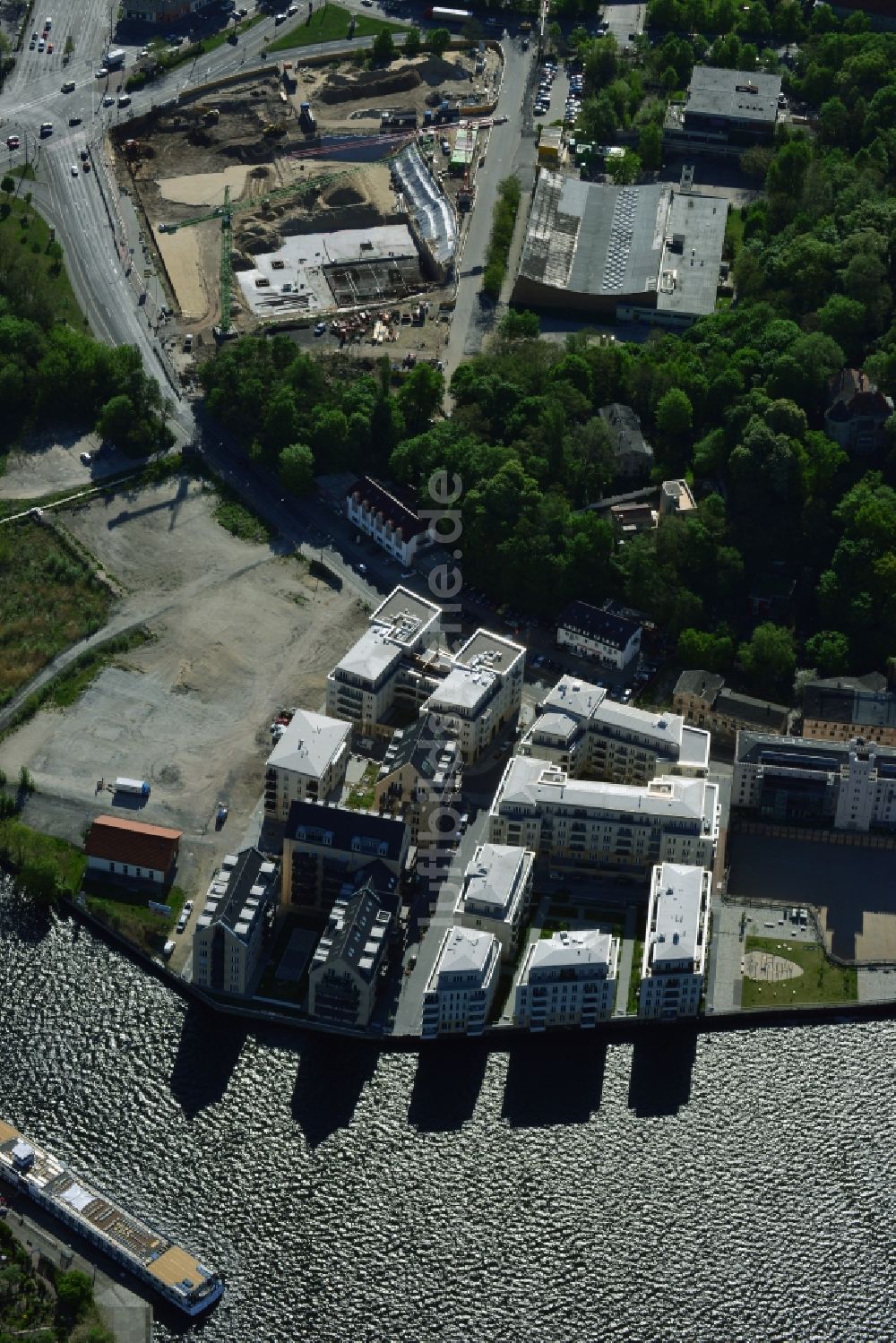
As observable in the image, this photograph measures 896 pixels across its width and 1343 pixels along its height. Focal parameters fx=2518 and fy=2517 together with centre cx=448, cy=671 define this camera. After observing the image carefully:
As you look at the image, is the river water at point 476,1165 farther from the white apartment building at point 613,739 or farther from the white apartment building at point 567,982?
the white apartment building at point 613,739

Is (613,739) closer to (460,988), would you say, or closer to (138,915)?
(460,988)

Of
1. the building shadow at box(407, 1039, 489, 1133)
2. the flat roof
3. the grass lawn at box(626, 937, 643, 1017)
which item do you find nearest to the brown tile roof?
the flat roof

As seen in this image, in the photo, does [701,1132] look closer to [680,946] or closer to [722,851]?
[680,946]

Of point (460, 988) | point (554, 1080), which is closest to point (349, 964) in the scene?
point (460, 988)

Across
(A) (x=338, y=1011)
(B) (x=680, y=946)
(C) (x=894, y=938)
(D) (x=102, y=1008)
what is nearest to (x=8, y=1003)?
(D) (x=102, y=1008)

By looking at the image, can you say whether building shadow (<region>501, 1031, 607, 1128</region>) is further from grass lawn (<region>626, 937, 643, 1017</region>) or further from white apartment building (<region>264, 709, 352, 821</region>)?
white apartment building (<region>264, 709, 352, 821</region>)

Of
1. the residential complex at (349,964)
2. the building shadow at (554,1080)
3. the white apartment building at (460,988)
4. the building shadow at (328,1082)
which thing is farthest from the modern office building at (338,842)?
the building shadow at (554,1080)
